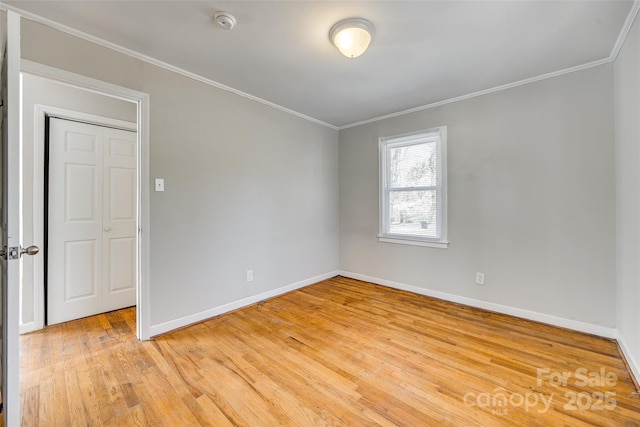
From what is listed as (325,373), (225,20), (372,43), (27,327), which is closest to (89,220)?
(27,327)

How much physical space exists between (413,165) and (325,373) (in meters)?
2.67

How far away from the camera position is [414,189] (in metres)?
3.50

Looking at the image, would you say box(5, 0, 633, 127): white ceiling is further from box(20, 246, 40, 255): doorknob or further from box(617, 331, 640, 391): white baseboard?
box(617, 331, 640, 391): white baseboard

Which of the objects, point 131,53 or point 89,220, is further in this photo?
point 89,220

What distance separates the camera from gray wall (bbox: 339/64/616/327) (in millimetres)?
2342

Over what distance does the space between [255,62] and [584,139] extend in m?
2.95

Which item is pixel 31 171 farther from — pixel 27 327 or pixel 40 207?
pixel 27 327

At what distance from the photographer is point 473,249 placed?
3.02 metres

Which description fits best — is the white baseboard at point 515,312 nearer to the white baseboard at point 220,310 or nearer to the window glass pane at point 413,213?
the window glass pane at point 413,213

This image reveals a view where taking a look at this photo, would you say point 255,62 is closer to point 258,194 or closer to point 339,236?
point 258,194

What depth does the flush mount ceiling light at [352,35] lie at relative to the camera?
1.81 m

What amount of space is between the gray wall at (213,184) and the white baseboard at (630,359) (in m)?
3.04

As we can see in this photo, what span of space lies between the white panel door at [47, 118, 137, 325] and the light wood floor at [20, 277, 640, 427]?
264 millimetres

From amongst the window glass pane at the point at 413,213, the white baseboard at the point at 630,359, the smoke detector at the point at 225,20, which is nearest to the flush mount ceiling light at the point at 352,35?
the smoke detector at the point at 225,20
